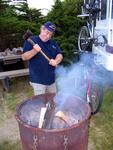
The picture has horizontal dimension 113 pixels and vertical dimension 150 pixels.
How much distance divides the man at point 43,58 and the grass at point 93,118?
42.6 inches

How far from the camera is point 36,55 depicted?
379cm

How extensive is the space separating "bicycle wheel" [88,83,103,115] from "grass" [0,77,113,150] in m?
0.23

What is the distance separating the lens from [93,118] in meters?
4.84

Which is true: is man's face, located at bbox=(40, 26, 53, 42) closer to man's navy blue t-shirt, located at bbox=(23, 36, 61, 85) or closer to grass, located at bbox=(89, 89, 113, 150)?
man's navy blue t-shirt, located at bbox=(23, 36, 61, 85)

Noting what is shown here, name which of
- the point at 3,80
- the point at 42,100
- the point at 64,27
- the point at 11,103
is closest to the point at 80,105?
the point at 42,100

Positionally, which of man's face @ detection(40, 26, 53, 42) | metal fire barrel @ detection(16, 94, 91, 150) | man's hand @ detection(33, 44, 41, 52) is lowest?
metal fire barrel @ detection(16, 94, 91, 150)

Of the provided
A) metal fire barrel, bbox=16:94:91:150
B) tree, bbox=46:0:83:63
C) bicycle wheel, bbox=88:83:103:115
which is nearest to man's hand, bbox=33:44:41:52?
metal fire barrel, bbox=16:94:91:150

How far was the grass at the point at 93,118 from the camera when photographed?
4.09m

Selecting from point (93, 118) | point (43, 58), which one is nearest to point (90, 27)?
point (93, 118)

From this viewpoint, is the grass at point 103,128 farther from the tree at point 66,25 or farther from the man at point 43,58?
the tree at point 66,25

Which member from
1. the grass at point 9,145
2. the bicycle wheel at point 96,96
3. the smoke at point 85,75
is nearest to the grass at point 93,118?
the grass at point 9,145

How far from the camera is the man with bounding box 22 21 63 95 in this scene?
365 centimetres

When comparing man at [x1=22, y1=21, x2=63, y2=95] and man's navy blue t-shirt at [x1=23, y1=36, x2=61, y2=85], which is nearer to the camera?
man at [x1=22, y1=21, x2=63, y2=95]

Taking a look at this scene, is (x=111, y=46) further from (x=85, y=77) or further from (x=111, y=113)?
(x=111, y=113)
